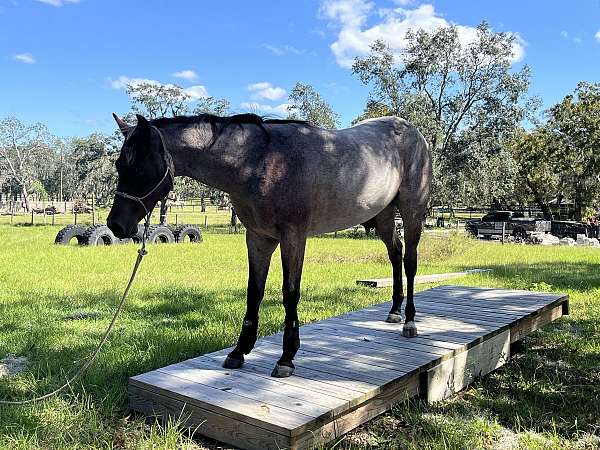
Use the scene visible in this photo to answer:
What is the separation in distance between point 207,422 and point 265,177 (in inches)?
65.4

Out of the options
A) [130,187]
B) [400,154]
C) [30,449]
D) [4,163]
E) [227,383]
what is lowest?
[30,449]

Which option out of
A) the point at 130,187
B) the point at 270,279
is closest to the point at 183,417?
the point at 130,187

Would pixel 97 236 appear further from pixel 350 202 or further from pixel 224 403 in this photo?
pixel 224 403

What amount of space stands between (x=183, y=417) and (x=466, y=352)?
97.8 inches

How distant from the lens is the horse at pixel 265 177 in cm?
332

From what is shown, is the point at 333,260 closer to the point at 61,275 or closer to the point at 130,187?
the point at 61,275

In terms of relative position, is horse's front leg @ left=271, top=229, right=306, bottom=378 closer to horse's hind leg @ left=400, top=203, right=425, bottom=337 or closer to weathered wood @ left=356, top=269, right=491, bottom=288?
horse's hind leg @ left=400, top=203, right=425, bottom=337

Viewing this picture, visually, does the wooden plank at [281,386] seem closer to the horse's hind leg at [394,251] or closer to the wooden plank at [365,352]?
the wooden plank at [365,352]

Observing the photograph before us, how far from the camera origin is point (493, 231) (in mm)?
27328

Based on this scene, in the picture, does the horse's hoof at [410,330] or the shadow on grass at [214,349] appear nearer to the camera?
the shadow on grass at [214,349]

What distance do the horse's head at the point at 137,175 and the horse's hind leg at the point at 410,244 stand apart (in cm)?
248

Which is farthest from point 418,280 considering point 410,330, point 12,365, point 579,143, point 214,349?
point 579,143

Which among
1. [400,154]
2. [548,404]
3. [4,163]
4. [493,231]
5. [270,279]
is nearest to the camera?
[548,404]

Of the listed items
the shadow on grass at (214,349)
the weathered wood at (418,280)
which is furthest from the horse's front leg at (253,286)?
the weathered wood at (418,280)
